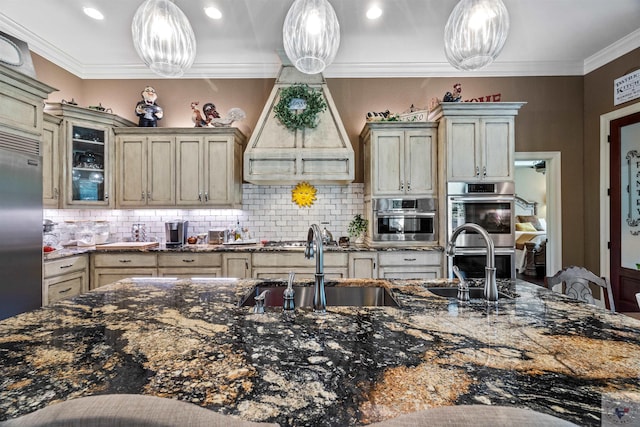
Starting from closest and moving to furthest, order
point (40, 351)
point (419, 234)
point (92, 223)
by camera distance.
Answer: point (40, 351)
point (419, 234)
point (92, 223)

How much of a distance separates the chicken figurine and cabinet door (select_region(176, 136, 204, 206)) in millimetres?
326

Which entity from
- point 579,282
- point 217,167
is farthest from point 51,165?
point 579,282

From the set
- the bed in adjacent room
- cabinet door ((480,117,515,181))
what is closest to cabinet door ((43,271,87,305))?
cabinet door ((480,117,515,181))

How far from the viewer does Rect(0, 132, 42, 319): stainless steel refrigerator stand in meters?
2.38

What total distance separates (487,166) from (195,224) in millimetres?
3623

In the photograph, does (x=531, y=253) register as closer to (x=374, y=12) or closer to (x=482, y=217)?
(x=482, y=217)

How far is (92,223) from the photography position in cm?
402

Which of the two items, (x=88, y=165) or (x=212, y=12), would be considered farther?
(x=88, y=165)

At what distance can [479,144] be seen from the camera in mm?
3570

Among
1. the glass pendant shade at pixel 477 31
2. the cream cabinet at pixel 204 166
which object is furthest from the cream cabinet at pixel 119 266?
the glass pendant shade at pixel 477 31

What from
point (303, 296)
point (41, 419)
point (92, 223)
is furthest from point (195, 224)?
point (41, 419)

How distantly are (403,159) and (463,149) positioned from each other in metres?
0.65

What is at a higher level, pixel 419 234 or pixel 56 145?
pixel 56 145

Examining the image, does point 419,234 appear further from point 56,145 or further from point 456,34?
point 56,145
